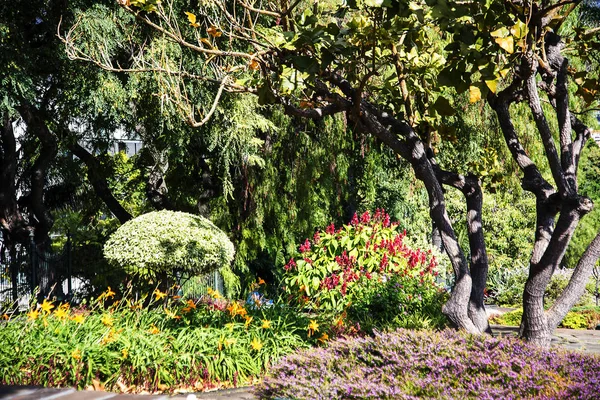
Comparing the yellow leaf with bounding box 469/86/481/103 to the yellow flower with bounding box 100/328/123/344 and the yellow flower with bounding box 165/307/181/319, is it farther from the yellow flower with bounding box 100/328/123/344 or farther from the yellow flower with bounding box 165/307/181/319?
the yellow flower with bounding box 165/307/181/319

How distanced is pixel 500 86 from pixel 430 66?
635cm

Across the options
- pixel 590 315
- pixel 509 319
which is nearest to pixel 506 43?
pixel 509 319

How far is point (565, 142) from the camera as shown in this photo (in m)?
5.73

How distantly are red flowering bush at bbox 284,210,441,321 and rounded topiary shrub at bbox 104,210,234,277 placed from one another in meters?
1.08

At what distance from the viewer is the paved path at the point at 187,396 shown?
3.91 m

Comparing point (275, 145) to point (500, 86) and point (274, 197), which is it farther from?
point (500, 86)

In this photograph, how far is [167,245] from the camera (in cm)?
871

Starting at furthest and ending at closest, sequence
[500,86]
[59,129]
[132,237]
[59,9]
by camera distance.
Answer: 1. [500,86]
2. [59,129]
3. [59,9]
4. [132,237]

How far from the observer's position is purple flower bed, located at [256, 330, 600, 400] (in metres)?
3.85

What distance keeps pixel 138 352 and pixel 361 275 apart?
11.3 feet

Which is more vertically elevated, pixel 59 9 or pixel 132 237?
pixel 59 9

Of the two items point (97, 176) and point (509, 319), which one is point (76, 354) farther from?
point (509, 319)

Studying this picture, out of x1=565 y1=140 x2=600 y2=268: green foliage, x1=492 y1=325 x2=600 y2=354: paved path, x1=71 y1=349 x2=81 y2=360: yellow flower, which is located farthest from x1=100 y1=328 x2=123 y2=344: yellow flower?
x1=565 y1=140 x2=600 y2=268: green foliage

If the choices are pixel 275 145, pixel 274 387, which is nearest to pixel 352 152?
pixel 275 145
